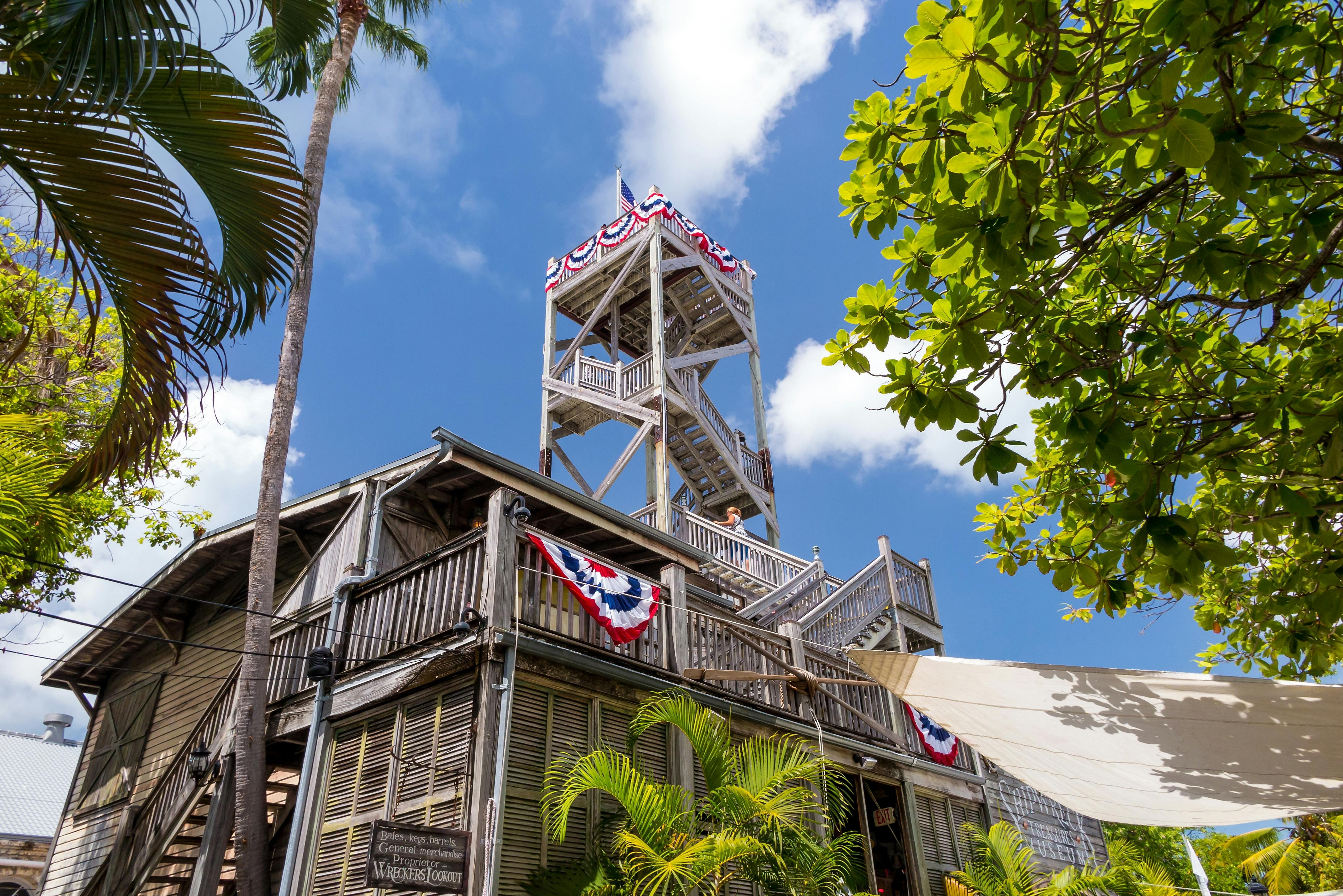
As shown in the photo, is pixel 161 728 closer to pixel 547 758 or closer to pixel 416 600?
pixel 416 600

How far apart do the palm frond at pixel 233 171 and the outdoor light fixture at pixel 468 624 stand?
13.2 ft

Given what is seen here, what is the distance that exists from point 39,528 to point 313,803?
3.27 m

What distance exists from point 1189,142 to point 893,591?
1224 cm

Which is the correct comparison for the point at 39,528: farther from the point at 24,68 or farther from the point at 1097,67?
the point at 1097,67

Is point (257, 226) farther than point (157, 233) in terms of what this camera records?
Yes

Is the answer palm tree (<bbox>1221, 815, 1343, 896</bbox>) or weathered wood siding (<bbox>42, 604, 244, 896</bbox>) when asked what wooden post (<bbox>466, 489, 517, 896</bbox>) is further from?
palm tree (<bbox>1221, 815, 1343, 896</bbox>)

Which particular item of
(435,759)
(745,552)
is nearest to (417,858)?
(435,759)

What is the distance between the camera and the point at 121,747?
1383 cm

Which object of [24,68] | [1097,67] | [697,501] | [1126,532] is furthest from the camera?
[697,501]

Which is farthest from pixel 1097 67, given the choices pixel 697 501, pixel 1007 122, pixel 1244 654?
pixel 697 501

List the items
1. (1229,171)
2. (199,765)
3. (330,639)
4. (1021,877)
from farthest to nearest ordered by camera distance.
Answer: (1021,877) → (199,765) → (330,639) → (1229,171)

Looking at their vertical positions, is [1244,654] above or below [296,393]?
below

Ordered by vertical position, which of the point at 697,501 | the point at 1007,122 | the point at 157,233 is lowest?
the point at 157,233

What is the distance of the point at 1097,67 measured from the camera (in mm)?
3373
